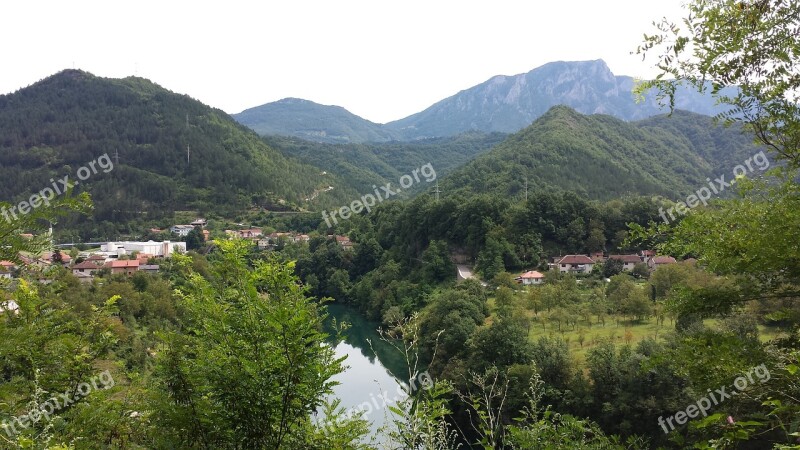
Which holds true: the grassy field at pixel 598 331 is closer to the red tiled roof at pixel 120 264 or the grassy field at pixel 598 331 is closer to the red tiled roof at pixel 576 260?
the red tiled roof at pixel 576 260

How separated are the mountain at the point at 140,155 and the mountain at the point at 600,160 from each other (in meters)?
28.5

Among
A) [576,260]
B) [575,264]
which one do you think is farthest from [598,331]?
[576,260]

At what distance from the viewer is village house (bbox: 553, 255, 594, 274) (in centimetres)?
3288

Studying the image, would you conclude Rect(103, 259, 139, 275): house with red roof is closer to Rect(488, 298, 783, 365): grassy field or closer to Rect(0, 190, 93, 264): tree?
Rect(488, 298, 783, 365): grassy field

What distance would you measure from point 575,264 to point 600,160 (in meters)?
40.5

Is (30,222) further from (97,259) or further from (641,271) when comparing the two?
(97,259)

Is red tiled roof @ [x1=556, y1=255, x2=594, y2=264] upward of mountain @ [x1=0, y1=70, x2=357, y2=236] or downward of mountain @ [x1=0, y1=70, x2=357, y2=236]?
downward

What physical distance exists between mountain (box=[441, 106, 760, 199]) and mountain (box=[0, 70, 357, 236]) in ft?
93.4

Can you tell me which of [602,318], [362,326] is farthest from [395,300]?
[602,318]

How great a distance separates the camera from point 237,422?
11.7 ft

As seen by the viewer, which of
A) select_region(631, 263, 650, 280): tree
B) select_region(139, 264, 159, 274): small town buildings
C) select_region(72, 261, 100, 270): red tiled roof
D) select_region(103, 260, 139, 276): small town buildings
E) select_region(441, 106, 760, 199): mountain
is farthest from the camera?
select_region(441, 106, 760, 199): mountain

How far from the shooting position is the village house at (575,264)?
3288 cm

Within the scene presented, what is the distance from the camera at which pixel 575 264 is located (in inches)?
1310

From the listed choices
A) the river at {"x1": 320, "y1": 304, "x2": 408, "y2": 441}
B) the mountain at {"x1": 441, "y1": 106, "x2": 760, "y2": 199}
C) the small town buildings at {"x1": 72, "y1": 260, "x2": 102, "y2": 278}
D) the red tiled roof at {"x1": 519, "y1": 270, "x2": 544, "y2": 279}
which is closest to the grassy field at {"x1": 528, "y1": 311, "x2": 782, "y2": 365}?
the river at {"x1": 320, "y1": 304, "x2": 408, "y2": 441}
